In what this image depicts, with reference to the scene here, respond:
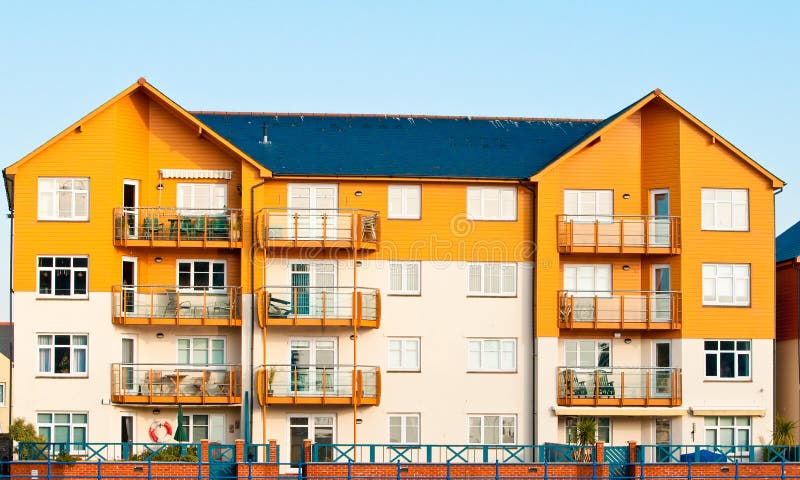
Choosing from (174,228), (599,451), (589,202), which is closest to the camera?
(599,451)

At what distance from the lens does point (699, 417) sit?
1852 inches

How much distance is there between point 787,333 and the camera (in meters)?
50.3

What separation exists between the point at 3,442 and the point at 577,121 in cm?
2278

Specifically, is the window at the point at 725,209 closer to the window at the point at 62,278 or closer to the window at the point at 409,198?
the window at the point at 409,198

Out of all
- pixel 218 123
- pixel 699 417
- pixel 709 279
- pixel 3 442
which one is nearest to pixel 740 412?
pixel 699 417

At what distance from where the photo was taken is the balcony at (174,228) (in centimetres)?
4631

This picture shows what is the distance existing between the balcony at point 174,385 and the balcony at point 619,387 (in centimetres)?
1044

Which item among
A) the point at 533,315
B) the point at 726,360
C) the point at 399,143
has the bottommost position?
the point at 726,360

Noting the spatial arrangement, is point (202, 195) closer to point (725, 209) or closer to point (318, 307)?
point (318, 307)

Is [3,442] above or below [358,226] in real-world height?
below

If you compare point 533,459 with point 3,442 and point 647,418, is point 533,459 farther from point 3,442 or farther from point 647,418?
point 3,442

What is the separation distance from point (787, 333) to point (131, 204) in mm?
22516

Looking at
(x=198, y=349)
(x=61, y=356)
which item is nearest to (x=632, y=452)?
(x=198, y=349)

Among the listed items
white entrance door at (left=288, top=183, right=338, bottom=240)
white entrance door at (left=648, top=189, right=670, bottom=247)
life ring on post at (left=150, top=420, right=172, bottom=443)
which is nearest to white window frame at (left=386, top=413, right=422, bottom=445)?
white entrance door at (left=288, top=183, right=338, bottom=240)
